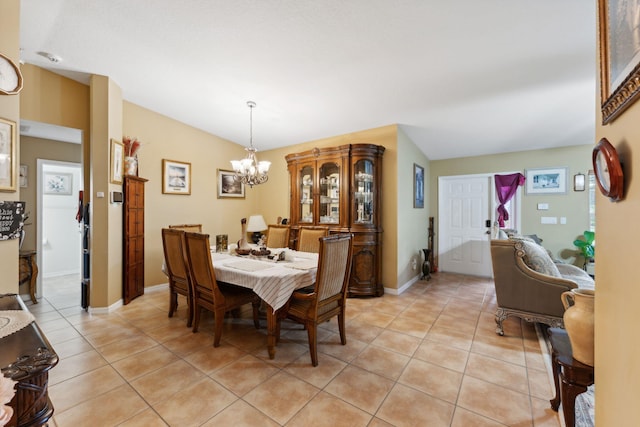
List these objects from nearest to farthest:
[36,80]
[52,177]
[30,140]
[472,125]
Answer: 1. [36,80]
2. [472,125]
3. [30,140]
4. [52,177]

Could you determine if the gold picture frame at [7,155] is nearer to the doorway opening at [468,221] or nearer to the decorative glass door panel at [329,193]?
the decorative glass door panel at [329,193]

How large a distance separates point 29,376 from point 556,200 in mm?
5884

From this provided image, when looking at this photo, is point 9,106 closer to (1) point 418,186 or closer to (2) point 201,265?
(2) point 201,265

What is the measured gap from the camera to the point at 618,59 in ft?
2.60

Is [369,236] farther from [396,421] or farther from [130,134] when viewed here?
[130,134]

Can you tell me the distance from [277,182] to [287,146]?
697 mm

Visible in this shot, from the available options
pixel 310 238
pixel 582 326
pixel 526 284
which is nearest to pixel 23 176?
pixel 310 238

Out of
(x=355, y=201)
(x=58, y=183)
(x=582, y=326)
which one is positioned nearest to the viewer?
(x=582, y=326)

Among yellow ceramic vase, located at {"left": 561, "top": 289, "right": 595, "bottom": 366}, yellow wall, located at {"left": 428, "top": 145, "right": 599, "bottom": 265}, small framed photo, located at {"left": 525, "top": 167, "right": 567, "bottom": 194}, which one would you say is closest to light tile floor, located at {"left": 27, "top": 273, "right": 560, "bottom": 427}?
yellow ceramic vase, located at {"left": 561, "top": 289, "right": 595, "bottom": 366}

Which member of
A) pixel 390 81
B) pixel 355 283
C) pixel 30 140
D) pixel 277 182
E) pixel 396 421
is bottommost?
pixel 396 421

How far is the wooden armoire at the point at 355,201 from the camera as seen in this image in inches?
149

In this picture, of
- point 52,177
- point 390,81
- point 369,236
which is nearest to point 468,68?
point 390,81

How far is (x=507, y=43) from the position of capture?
2045mm

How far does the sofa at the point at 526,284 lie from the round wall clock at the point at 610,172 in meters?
1.96
